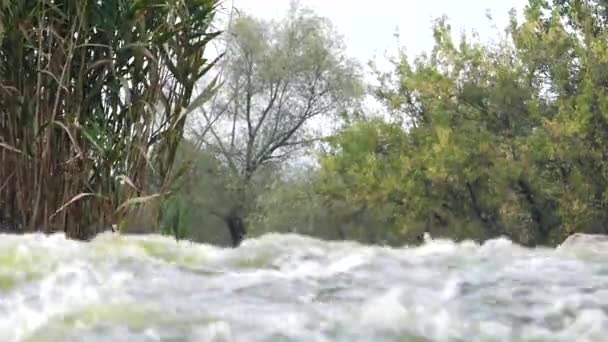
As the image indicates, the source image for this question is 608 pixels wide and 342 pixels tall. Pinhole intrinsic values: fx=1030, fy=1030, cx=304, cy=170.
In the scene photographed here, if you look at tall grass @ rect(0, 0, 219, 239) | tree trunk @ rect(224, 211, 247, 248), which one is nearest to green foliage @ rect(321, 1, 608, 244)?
tree trunk @ rect(224, 211, 247, 248)

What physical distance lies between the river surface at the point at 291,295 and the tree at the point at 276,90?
2483 centimetres

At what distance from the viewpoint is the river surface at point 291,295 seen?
2.66 m

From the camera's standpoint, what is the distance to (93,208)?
6.33 metres

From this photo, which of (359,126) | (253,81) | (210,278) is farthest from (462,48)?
(210,278)

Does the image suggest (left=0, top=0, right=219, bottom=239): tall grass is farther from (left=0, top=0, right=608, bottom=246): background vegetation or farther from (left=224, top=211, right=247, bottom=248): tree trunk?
(left=224, top=211, right=247, bottom=248): tree trunk

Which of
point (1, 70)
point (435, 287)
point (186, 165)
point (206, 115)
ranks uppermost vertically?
point (206, 115)

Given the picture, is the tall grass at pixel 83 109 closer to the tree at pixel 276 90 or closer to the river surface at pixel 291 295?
the river surface at pixel 291 295

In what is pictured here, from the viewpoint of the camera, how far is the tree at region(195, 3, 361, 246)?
96.9 feet

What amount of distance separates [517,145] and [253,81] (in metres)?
11.2

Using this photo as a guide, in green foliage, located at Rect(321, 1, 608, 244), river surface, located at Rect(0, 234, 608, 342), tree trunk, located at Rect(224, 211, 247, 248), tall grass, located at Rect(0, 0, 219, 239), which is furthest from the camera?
tree trunk, located at Rect(224, 211, 247, 248)

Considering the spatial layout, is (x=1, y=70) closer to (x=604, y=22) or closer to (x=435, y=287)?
(x=435, y=287)

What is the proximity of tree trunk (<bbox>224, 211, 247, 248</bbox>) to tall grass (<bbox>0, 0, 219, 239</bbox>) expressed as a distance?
22143mm

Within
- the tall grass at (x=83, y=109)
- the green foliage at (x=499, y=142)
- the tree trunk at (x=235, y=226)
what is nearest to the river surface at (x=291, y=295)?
the tall grass at (x=83, y=109)

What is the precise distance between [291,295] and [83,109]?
11.9 ft
